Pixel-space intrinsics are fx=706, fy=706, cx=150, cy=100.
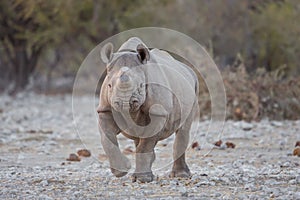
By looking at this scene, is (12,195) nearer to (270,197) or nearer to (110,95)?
(110,95)

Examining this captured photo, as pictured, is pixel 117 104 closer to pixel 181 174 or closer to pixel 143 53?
pixel 143 53

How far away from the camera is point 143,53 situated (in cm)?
712

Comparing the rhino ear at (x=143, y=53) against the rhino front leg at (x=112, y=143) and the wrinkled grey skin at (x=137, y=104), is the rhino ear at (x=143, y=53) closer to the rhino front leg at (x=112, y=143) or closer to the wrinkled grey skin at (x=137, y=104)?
the wrinkled grey skin at (x=137, y=104)

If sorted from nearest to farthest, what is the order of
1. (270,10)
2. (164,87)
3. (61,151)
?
(164,87)
(61,151)
(270,10)

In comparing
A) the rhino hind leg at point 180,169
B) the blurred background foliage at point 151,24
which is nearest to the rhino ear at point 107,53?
the rhino hind leg at point 180,169

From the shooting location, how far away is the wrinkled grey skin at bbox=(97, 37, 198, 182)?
681cm

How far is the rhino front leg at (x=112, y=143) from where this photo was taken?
23.6 ft

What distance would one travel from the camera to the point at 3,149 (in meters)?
11.0

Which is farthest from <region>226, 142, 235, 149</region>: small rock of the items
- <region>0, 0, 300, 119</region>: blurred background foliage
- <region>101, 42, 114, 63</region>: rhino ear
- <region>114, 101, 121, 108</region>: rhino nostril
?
<region>0, 0, 300, 119</region>: blurred background foliage

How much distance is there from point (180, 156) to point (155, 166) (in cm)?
117

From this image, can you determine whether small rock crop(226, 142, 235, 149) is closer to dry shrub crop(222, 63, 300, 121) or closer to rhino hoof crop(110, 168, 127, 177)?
rhino hoof crop(110, 168, 127, 177)

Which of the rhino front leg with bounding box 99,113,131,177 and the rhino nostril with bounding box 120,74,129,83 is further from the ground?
the rhino nostril with bounding box 120,74,129,83

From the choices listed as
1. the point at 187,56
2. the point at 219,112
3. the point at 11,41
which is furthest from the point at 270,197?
the point at 11,41

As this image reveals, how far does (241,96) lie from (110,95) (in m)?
8.42
